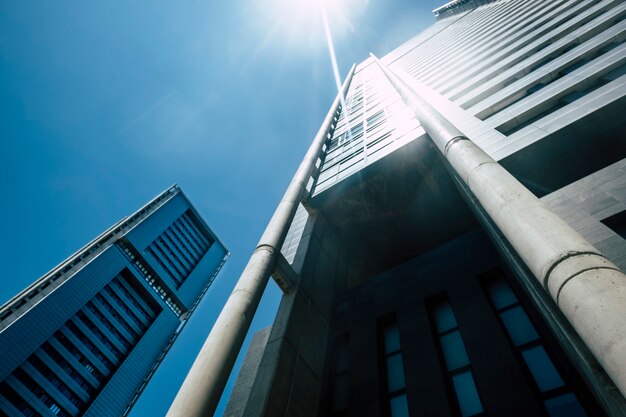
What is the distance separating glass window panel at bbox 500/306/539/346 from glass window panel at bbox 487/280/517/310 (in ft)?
1.13

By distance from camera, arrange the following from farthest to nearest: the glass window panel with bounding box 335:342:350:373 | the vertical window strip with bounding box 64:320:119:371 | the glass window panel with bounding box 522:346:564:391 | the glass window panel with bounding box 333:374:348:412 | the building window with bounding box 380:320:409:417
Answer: the vertical window strip with bounding box 64:320:119:371 → the glass window panel with bounding box 335:342:350:373 → the glass window panel with bounding box 333:374:348:412 → the building window with bounding box 380:320:409:417 → the glass window panel with bounding box 522:346:564:391

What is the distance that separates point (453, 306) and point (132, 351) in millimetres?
99813

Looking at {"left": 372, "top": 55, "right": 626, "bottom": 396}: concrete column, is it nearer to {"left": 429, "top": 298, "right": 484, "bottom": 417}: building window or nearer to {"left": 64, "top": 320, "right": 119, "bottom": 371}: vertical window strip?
{"left": 429, "top": 298, "right": 484, "bottom": 417}: building window

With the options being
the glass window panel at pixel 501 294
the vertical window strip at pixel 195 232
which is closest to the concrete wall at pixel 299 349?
the glass window panel at pixel 501 294

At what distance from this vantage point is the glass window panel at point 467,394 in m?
8.45

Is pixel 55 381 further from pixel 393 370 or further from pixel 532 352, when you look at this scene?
pixel 532 352

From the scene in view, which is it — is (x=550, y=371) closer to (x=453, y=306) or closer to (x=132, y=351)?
(x=453, y=306)

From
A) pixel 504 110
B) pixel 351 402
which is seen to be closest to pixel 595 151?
pixel 504 110

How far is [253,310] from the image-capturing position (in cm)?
805

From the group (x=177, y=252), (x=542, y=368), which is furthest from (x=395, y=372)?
(x=177, y=252)

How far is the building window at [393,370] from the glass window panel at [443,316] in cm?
151

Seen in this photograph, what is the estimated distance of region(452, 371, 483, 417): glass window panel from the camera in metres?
8.45

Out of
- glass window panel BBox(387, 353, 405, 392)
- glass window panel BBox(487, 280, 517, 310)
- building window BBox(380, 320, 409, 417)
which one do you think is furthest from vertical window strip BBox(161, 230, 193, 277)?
glass window panel BBox(487, 280, 517, 310)

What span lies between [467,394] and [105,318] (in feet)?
312
